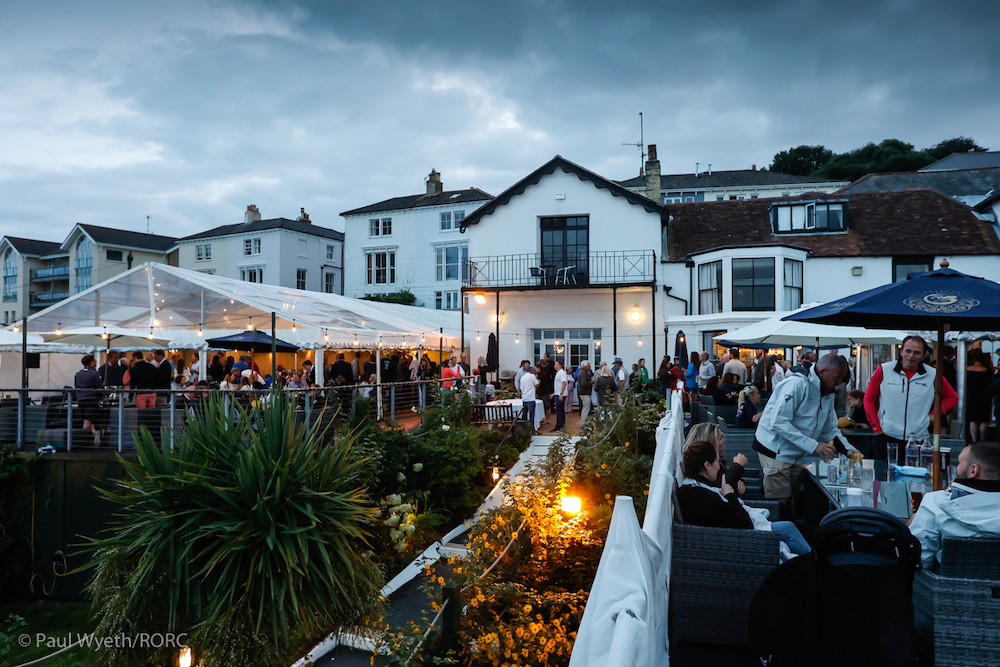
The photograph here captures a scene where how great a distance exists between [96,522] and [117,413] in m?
2.15

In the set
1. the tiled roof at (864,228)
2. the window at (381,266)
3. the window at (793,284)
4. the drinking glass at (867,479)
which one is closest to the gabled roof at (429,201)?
the window at (381,266)

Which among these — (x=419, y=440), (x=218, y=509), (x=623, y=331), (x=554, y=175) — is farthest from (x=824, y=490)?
(x=554, y=175)

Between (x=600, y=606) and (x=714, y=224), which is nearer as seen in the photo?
(x=600, y=606)

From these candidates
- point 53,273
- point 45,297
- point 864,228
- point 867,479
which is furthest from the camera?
point 45,297

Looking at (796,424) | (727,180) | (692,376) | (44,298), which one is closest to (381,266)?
(692,376)

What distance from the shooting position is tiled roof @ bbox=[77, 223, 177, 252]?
4677 cm

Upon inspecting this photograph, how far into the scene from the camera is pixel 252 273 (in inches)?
1511

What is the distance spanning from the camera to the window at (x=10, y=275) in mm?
52031

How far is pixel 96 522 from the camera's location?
11586 mm

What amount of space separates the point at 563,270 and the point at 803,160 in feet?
147

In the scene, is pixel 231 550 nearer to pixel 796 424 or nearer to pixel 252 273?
pixel 796 424

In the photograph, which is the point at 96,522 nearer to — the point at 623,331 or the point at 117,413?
the point at 117,413

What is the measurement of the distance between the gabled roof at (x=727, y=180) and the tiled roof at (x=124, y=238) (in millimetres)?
38335

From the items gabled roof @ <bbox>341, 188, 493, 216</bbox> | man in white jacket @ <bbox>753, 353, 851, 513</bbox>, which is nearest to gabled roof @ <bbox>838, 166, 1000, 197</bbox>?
gabled roof @ <bbox>341, 188, 493, 216</bbox>
